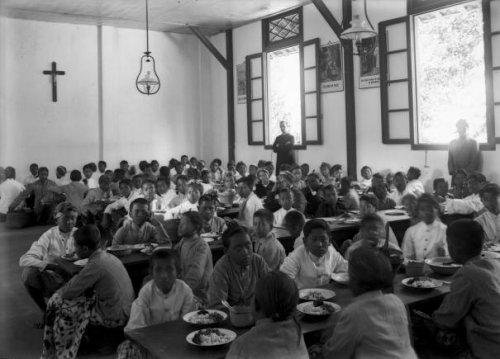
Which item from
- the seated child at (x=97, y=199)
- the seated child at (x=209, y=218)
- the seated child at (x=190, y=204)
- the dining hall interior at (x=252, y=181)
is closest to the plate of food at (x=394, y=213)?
the dining hall interior at (x=252, y=181)

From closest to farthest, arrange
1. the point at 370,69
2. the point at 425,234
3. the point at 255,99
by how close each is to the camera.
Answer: the point at 425,234 → the point at 370,69 → the point at 255,99

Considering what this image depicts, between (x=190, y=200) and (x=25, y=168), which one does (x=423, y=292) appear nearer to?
(x=190, y=200)

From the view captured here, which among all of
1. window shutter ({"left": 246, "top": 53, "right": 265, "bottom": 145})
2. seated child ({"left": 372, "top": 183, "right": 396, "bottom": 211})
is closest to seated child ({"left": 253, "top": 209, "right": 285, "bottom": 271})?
seated child ({"left": 372, "top": 183, "right": 396, "bottom": 211})

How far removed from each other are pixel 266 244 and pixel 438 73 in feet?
19.5

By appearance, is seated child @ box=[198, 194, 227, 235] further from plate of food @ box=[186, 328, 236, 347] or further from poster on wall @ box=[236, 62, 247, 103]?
poster on wall @ box=[236, 62, 247, 103]

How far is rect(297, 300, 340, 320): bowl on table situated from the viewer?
264 centimetres

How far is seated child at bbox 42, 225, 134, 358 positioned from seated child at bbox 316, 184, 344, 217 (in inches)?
126

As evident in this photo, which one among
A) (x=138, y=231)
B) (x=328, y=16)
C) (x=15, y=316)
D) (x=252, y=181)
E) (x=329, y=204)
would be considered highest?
(x=328, y=16)

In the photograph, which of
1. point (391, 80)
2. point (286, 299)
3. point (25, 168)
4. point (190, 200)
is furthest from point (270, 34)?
point (286, 299)

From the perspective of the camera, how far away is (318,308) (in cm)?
273

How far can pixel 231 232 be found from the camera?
330cm

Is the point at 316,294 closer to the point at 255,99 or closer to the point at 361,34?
the point at 361,34

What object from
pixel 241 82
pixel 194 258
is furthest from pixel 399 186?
pixel 241 82

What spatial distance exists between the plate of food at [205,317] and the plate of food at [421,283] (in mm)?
1136
